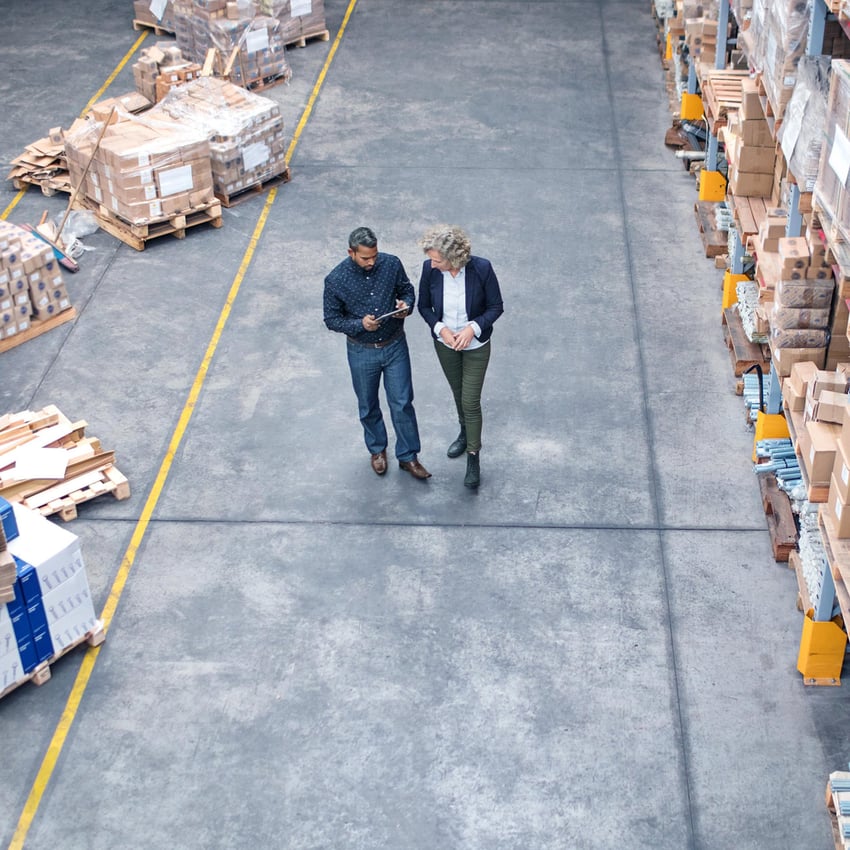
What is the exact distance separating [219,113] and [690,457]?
6.39 meters

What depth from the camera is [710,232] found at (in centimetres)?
1132

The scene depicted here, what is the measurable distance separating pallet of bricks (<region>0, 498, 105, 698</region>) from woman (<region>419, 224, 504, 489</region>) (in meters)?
2.70

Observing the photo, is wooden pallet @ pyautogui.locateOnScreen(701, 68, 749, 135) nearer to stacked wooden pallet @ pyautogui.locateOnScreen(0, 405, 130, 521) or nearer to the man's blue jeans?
the man's blue jeans

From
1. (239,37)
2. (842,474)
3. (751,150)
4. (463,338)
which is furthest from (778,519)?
(239,37)

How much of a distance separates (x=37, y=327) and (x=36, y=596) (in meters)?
4.26

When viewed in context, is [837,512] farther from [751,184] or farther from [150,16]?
[150,16]

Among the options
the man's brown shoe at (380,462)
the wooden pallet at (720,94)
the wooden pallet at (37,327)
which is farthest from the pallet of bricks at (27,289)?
the wooden pallet at (720,94)

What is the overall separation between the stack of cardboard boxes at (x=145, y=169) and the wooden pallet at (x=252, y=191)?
45 centimetres

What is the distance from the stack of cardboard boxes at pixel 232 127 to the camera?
39.9ft

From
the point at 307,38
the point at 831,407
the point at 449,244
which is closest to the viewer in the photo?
the point at 831,407

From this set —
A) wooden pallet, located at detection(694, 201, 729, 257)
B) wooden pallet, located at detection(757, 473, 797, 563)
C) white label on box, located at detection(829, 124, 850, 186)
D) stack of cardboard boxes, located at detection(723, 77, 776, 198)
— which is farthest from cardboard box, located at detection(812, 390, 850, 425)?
wooden pallet, located at detection(694, 201, 729, 257)

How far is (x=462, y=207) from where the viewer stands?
12.4 metres

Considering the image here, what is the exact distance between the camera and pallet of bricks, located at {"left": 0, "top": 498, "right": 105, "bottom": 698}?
668 centimetres

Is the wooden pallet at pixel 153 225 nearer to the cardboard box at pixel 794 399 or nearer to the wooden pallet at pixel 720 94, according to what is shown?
the wooden pallet at pixel 720 94
